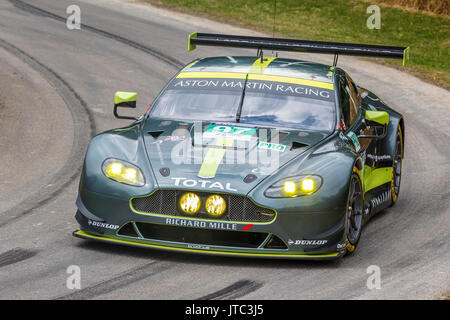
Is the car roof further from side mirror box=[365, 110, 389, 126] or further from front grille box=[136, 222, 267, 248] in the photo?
front grille box=[136, 222, 267, 248]

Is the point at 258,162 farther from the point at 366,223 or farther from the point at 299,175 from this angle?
the point at 366,223

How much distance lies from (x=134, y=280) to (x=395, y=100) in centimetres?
1011

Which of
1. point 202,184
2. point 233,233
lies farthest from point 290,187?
point 202,184

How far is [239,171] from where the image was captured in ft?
24.9

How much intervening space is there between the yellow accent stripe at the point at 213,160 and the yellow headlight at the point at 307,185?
0.71m

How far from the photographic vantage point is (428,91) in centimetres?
1709

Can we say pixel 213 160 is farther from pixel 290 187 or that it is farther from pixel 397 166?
pixel 397 166

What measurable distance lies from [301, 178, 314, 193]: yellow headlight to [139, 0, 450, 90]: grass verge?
42.0ft

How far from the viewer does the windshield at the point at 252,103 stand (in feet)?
28.5

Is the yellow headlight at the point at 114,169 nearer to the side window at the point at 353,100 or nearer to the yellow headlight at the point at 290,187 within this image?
the yellow headlight at the point at 290,187

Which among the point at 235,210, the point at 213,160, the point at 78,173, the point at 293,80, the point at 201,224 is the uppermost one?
the point at 293,80

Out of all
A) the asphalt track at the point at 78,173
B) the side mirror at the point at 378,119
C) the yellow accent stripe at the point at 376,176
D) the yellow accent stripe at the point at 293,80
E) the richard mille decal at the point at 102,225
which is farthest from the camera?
the yellow accent stripe at the point at 293,80

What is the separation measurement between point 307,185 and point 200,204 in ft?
2.84

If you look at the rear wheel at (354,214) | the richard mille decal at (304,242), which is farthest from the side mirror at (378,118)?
the richard mille decal at (304,242)
